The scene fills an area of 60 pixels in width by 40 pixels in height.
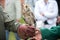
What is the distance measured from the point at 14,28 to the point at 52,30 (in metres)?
0.35

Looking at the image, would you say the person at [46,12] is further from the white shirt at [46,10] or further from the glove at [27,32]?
the glove at [27,32]

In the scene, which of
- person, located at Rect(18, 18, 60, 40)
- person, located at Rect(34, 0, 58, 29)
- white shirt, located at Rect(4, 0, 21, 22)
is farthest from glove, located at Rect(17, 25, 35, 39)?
person, located at Rect(34, 0, 58, 29)

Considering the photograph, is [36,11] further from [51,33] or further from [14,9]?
[51,33]

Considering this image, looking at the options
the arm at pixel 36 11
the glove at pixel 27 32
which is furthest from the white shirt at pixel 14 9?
the glove at pixel 27 32

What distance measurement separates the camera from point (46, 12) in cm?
362

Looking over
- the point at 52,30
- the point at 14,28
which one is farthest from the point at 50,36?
the point at 14,28

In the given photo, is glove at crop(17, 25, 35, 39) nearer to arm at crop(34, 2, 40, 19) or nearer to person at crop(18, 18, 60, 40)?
person at crop(18, 18, 60, 40)

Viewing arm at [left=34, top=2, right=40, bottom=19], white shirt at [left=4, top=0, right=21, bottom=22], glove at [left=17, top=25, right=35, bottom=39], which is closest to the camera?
glove at [left=17, top=25, right=35, bottom=39]

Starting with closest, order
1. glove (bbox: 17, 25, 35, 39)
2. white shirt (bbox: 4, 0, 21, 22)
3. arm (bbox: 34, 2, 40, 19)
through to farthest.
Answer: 1. glove (bbox: 17, 25, 35, 39)
2. white shirt (bbox: 4, 0, 21, 22)
3. arm (bbox: 34, 2, 40, 19)

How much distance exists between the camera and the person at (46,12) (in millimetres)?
3605

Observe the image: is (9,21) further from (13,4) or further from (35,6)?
(35,6)

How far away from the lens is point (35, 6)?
12.0 feet

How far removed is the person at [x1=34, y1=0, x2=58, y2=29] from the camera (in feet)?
11.8

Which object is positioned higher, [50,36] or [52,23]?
[50,36]
